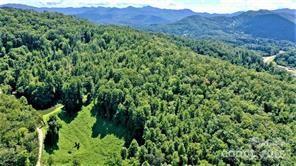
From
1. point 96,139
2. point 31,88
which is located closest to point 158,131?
point 96,139

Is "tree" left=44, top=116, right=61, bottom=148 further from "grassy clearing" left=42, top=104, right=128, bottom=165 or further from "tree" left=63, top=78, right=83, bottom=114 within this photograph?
"tree" left=63, top=78, right=83, bottom=114

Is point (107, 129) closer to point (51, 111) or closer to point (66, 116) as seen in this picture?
point (66, 116)

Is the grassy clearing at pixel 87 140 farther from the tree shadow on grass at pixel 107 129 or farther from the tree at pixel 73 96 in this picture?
the tree at pixel 73 96

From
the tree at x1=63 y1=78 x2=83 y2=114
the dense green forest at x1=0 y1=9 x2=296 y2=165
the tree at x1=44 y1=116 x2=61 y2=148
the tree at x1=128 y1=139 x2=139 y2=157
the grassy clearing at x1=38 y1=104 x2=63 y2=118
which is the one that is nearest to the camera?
the dense green forest at x1=0 y1=9 x2=296 y2=165

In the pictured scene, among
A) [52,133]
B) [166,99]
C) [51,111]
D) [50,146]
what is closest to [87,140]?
[52,133]

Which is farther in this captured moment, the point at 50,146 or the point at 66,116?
the point at 66,116

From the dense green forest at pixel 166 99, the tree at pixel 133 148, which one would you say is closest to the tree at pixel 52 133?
the dense green forest at pixel 166 99

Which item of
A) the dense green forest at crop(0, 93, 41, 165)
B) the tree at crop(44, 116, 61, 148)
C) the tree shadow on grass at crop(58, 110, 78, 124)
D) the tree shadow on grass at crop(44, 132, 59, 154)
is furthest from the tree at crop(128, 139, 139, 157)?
the tree shadow on grass at crop(58, 110, 78, 124)

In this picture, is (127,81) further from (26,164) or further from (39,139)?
(26,164)
